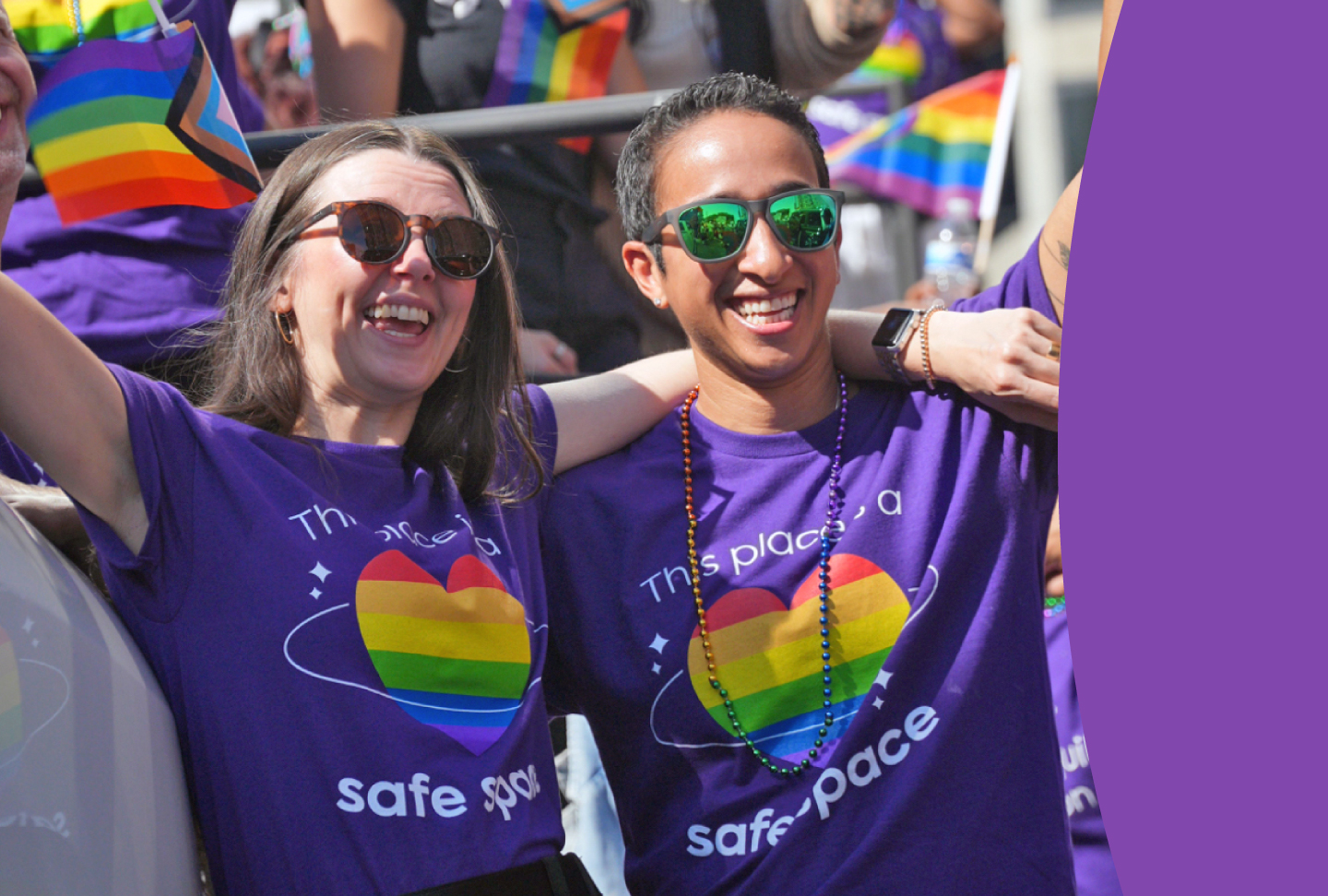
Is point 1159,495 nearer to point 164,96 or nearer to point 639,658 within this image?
point 639,658

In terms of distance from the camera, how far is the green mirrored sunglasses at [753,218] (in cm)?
220

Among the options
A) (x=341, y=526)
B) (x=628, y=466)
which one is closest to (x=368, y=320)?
(x=341, y=526)

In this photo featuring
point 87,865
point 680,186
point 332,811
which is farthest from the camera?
point 680,186

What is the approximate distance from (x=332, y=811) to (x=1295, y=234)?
1.36 meters

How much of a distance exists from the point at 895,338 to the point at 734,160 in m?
0.41

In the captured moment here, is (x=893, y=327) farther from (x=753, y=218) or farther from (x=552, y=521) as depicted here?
(x=552, y=521)

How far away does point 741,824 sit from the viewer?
2096 mm

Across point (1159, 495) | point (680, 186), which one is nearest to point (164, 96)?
point (680, 186)

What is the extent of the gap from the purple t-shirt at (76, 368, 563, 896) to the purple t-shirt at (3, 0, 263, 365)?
0.63m

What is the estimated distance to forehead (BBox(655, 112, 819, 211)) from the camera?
2.24 metres

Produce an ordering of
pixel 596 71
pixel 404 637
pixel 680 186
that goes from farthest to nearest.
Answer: pixel 596 71 < pixel 680 186 < pixel 404 637

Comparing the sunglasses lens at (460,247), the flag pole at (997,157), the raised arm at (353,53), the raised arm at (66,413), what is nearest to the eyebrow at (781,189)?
the sunglasses lens at (460,247)

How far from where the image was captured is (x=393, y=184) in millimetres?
2219

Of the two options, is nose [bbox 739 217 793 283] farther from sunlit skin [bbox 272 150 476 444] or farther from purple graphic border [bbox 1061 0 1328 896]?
purple graphic border [bbox 1061 0 1328 896]
